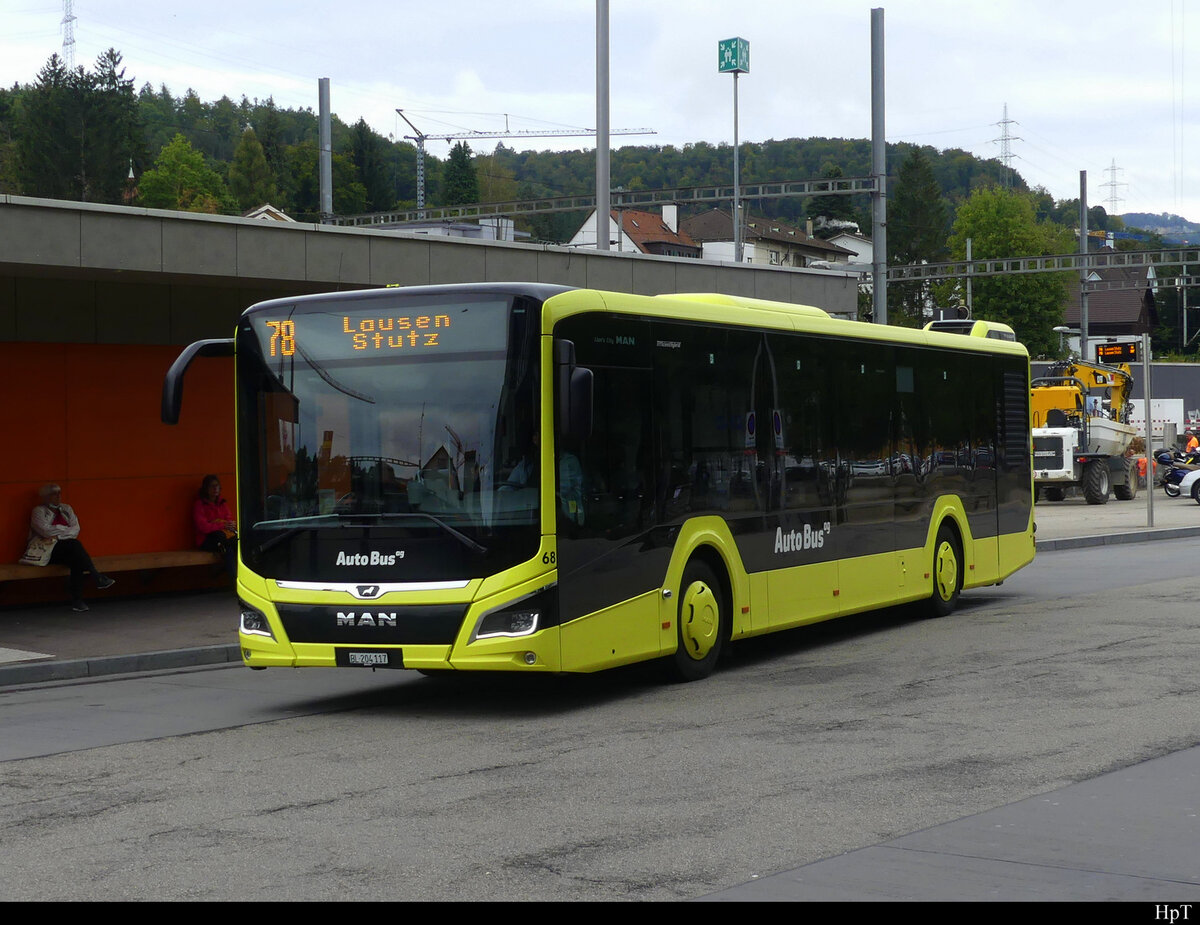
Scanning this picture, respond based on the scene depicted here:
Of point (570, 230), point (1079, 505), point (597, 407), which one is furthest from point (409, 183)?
point (597, 407)

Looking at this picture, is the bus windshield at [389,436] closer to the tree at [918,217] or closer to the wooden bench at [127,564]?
the wooden bench at [127,564]

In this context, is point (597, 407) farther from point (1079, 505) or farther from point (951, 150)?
point (951, 150)

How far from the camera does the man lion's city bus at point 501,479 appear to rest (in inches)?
389

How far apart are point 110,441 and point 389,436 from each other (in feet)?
28.9

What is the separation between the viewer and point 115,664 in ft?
42.4

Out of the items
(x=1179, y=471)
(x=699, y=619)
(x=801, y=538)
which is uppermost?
(x=801, y=538)

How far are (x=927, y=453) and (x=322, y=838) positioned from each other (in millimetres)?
10036

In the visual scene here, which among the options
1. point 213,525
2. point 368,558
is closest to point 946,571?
point 368,558

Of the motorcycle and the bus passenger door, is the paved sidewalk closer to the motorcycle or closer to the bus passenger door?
the bus passenger door

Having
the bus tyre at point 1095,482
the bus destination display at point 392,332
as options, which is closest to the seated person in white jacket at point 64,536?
the bus destination display at point 392,332

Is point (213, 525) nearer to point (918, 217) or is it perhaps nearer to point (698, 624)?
point (698, 624)

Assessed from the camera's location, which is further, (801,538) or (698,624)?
(801,538)

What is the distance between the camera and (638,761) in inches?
332

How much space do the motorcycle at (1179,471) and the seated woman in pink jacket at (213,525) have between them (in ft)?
98.2
